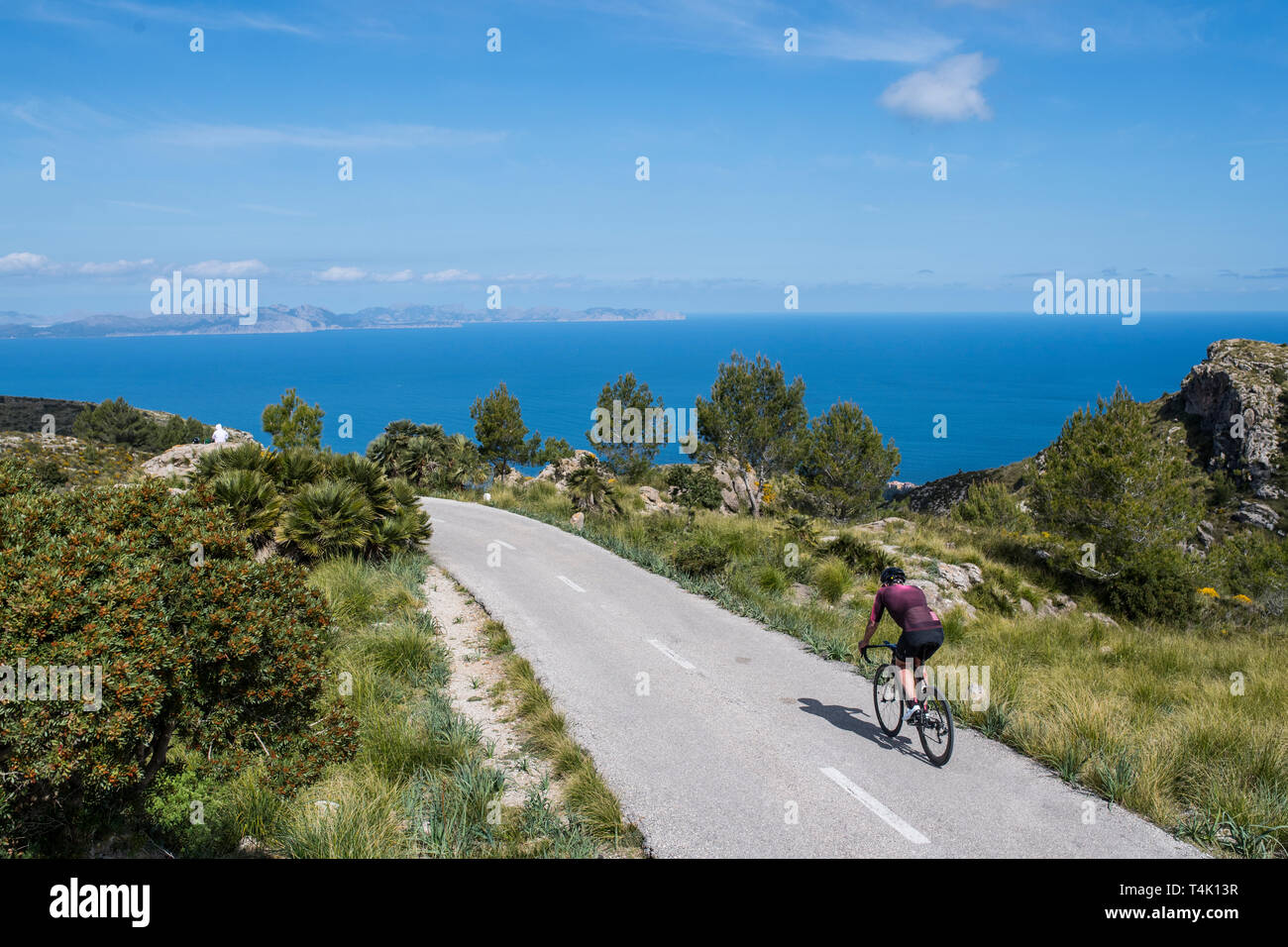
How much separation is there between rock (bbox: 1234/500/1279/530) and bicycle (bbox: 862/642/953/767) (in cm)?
6669

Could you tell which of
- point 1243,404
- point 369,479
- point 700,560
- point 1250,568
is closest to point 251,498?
point 369,479

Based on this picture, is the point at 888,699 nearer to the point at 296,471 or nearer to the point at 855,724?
the point at 855,724

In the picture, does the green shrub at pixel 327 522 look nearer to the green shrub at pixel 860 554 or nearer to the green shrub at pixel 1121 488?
the green shrub at pixel 860 554

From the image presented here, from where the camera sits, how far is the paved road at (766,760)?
19.0ft

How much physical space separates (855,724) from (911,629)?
5.75ft

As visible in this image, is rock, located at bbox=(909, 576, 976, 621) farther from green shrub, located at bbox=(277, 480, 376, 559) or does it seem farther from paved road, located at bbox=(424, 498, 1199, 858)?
green shrub, located at bbox=(277, 480, 376, 559)

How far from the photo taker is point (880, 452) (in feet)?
117

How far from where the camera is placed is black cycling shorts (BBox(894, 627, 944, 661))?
7133 millimetres

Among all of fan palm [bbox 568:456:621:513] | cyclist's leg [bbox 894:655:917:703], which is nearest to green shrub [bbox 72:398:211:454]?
fan palm [bbox 568:456:621:513]

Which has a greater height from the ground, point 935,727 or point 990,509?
point 935,727

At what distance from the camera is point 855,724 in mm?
8320

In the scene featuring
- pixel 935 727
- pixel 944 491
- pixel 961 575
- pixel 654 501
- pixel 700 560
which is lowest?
pixel 944 491
